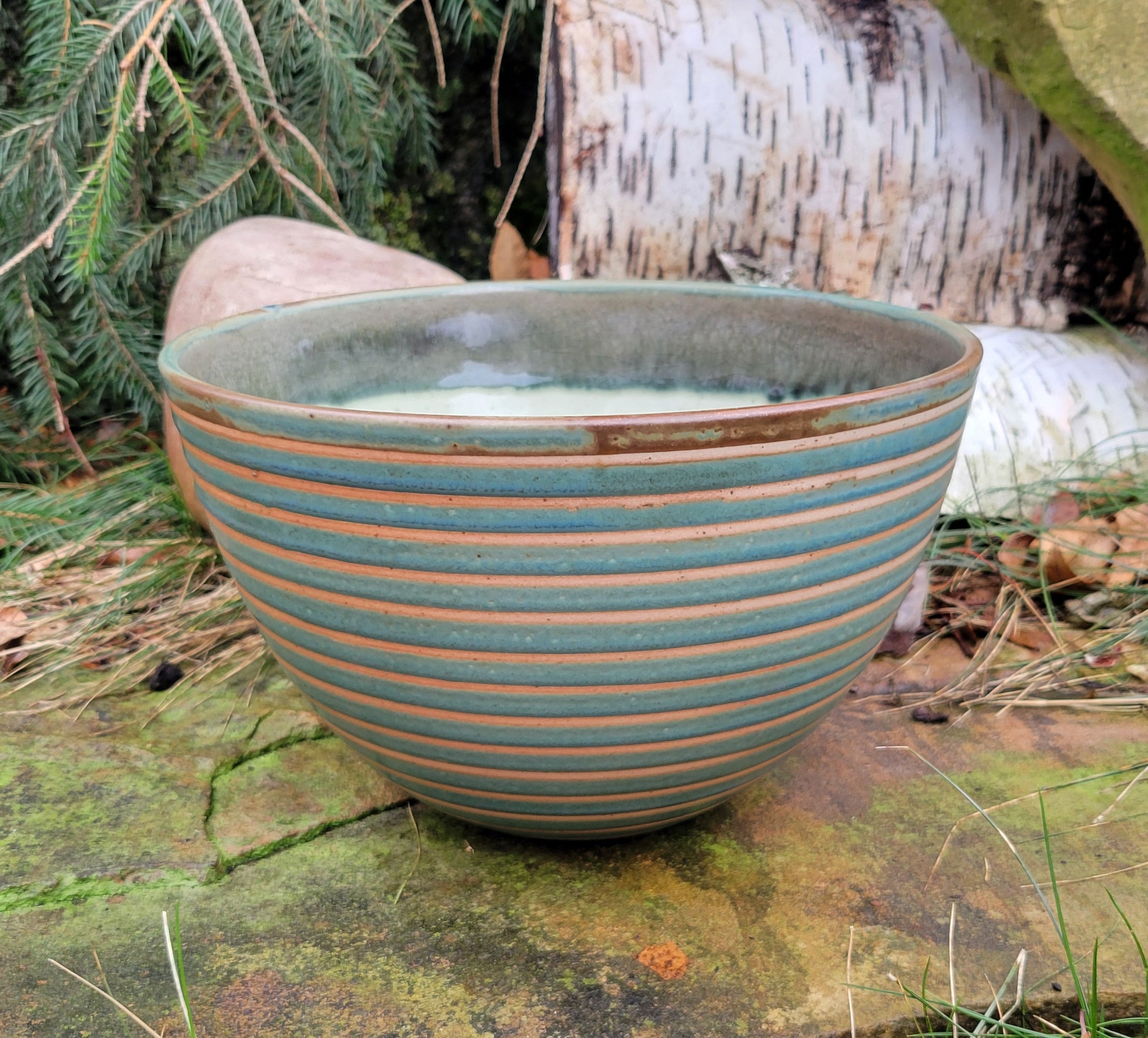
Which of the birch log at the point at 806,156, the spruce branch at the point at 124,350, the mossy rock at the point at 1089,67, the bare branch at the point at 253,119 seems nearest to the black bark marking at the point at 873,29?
the birch log at the point at 806,156

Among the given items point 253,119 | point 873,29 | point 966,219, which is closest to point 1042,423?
point 966,219

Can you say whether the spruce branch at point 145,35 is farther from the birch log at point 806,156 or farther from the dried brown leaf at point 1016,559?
the dried brown leaf at point 1016,559

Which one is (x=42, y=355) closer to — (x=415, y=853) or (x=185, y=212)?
(x=185, y=212)

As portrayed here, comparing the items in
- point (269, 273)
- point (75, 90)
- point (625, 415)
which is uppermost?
point (75, 90)

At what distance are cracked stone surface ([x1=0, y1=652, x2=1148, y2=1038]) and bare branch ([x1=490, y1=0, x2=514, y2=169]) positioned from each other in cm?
124

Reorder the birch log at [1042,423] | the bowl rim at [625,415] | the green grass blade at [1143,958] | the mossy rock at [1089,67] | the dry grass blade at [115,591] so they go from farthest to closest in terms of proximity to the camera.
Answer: the birch log at [1042,423], the mossy rock at [1089,67], the dry grass blade at [115,591], the green grass blade at [1143,958], the bowl rim at [625,415]

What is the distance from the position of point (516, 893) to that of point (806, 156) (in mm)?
1353

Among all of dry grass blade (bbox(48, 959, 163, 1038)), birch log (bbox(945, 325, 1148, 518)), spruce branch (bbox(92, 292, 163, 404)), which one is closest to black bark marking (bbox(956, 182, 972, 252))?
birch log (bbox(945, 325, 1148, 518))

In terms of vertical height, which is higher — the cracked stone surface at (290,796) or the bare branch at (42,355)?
the bare branch at (42,355)

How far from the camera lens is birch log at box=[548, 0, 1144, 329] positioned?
5.83 feet

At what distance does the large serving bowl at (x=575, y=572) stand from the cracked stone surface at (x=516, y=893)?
95mm

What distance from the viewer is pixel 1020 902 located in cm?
97

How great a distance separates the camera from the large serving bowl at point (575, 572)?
706 millimetres

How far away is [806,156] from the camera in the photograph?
1.82 metres
